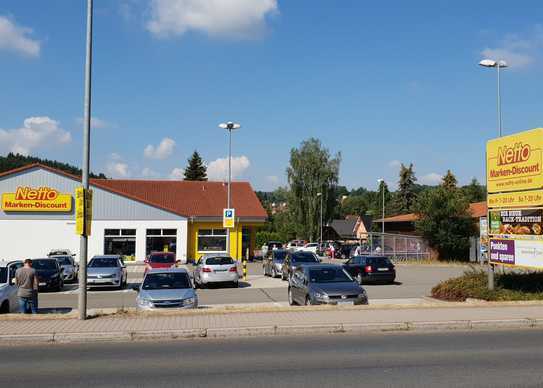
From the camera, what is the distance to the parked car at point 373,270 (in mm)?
27953

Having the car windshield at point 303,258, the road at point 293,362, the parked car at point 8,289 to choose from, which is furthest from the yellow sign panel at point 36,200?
the road at point 293,362

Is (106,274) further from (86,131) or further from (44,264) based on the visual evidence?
(86,131)

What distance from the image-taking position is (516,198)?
1773 cm

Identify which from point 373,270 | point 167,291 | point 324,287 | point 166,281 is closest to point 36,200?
point 373,270

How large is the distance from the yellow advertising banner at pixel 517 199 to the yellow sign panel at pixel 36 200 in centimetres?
3189

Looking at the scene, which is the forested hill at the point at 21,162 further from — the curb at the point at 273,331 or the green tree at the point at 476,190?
the curb at the point at 273,331

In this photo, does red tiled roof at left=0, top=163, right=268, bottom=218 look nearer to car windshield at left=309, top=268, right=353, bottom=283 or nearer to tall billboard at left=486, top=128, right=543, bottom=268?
car windshield at left=309, top=268, right=353, bottom=283

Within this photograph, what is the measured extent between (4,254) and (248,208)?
66.4 ft

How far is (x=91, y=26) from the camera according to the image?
13.6 m

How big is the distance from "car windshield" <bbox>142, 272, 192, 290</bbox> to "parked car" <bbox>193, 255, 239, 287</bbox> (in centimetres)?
887

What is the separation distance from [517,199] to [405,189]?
77.6 meters

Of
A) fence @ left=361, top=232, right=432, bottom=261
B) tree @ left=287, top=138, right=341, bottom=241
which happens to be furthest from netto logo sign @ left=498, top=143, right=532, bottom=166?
tree @ left=287, top=138, right=341, bottom=241

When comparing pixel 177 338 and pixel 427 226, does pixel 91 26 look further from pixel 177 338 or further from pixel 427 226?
pixel 427 226

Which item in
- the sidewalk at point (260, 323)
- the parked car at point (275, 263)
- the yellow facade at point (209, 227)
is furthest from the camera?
the yellow facade at point (209, 227)
